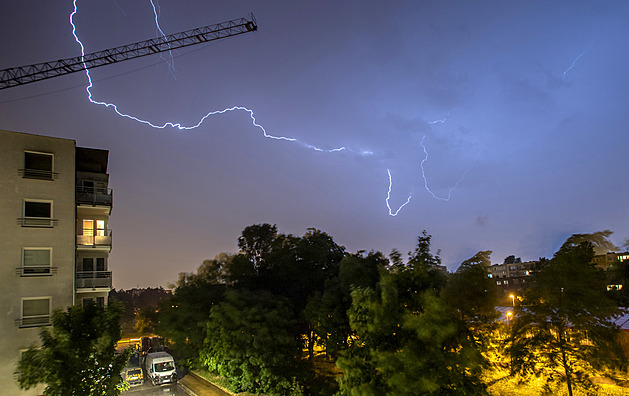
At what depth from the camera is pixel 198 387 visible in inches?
859

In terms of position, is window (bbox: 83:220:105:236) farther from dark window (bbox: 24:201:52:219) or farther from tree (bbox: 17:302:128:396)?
tree (bbox: 17:302:128:396)

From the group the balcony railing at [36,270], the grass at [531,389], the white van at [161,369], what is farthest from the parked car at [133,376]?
the grass at [531,389]

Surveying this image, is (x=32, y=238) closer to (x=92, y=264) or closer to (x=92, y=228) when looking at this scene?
(x=92, y=228)

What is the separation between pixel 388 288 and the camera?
11.3 m

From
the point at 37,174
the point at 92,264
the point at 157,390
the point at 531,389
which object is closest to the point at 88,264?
the point at 92,264

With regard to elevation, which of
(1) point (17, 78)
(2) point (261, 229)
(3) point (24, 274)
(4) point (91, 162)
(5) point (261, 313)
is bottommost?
(5) point (261, 313)

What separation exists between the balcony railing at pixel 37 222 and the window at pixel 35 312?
3.16 metres

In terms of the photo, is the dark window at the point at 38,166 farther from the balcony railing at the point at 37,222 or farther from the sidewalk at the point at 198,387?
the sidewalk at the point at 198,387

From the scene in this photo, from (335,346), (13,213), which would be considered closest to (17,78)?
(13,213)

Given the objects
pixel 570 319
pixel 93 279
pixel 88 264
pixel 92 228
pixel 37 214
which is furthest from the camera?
pixel 92 228

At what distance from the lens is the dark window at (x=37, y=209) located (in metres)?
15.9

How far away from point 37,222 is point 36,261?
1711 millimetres

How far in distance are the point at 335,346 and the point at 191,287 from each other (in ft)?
41.9

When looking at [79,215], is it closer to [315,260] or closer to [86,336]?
[86,336]
